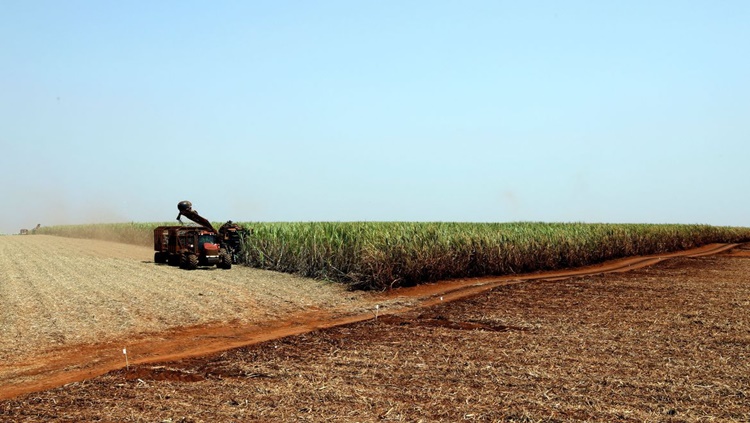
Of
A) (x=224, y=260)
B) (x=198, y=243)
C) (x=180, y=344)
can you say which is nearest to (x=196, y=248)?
(x=198, y=243)

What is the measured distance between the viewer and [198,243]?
97.2 feet

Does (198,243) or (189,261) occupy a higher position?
(198,243)

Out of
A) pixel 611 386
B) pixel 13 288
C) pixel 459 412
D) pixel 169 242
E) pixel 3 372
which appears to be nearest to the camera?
pixel 459 412

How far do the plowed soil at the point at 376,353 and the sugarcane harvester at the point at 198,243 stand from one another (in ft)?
21.0

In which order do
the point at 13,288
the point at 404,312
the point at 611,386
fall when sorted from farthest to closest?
the point at 13,288 → the point at 404,312 → the point at 611,386

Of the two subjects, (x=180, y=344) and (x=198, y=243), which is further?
(x=198, y=243)

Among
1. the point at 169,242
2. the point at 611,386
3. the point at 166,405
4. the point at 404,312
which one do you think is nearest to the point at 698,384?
the point at 611,386

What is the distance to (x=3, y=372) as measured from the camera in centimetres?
1120

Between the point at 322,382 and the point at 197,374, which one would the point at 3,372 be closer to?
the point at 197,374

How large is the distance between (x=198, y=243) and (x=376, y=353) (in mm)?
19909

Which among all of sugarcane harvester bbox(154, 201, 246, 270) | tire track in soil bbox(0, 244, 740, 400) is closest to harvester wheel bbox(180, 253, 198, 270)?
sugarcane harvester bbox(154, 201, 246, 270)

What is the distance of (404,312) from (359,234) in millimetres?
8136

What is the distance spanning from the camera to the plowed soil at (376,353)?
27.2 feet

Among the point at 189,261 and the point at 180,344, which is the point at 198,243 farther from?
the point at 180,344
